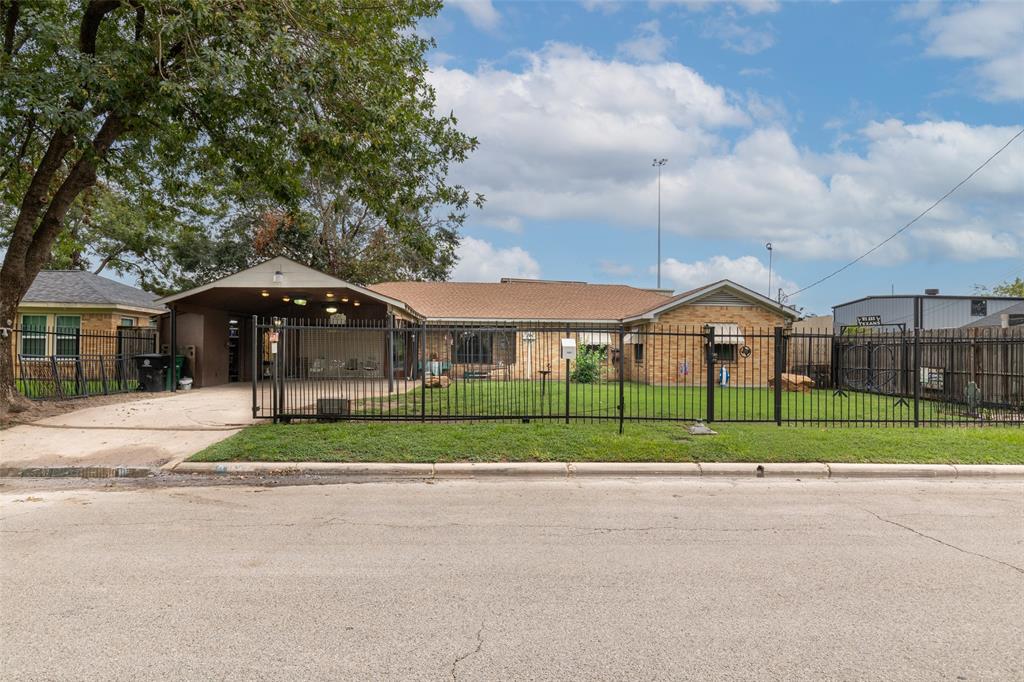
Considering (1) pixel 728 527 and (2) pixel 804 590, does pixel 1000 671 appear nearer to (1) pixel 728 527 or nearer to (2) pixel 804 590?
(2) pixel 804 590

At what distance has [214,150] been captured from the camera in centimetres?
1364

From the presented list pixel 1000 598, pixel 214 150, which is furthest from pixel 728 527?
pixel 214 150

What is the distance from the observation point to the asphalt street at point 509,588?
3307mm

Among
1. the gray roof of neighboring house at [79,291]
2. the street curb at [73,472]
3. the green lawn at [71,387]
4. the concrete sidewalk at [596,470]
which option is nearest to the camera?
the street curb at [73,472]

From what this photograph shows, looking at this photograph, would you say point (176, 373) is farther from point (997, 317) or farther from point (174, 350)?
point (997, 317)

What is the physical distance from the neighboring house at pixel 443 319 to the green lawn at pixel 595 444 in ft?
16.4

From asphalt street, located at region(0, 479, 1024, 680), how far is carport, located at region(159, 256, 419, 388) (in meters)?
9.19

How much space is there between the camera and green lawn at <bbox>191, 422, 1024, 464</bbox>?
9.12m

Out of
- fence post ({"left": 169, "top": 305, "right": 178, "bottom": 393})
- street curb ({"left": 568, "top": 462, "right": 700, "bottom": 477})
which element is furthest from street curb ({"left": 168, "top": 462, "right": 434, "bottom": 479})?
fence post ({"left": 169, "top": 305, "right": 178, "bottom": 393})

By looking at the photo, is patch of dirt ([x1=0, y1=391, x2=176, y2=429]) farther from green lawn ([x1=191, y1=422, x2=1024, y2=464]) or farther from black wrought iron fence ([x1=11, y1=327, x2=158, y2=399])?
green lawn ([x1=191, y1=422, x2=1024, y2=464])

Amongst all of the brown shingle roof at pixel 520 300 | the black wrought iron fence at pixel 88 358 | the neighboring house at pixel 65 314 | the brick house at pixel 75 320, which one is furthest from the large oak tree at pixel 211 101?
the brown shingle roof at pixel 520 300

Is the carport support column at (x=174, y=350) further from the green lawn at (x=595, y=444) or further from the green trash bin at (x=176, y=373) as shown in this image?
the green lawn at (x=595, y=444)

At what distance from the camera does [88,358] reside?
16969 mm

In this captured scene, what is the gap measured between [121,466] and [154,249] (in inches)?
1360
